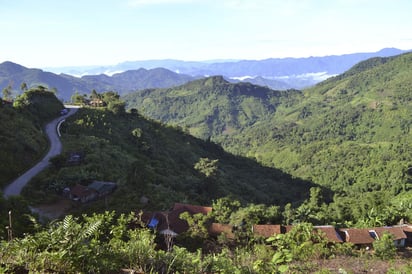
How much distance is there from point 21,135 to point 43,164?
3840 mm

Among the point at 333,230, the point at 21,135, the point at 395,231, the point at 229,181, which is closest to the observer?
the point at 395,231

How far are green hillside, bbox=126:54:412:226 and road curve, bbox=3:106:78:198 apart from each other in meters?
20.2

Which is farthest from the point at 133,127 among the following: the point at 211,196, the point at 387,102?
the point at 387,102

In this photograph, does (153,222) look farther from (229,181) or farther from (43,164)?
(229,181)

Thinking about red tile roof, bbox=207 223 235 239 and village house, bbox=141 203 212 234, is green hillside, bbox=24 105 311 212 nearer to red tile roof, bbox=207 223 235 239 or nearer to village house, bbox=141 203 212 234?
village house, bbox=141 203 212 234

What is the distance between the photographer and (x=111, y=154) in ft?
99.9

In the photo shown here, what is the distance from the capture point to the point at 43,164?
2545cm

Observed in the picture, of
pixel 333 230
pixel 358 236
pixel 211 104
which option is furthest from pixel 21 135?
pixel 211 104

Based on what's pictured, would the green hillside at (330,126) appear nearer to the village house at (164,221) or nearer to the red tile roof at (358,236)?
the red tile roof at (358,236)

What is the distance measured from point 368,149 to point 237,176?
44300mm

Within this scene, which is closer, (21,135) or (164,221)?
(164,221)

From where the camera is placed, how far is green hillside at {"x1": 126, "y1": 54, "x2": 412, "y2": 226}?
192 feet

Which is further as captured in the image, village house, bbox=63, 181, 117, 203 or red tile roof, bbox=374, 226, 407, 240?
village house, bbox=63, 181, 117, 203

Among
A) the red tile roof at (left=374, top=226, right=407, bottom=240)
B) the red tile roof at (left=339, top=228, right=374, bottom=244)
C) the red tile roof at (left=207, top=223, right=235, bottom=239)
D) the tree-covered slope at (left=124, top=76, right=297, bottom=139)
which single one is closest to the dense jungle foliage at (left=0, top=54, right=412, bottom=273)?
the red tile roof at (left=207, top=223, right=235, bottom=239)
